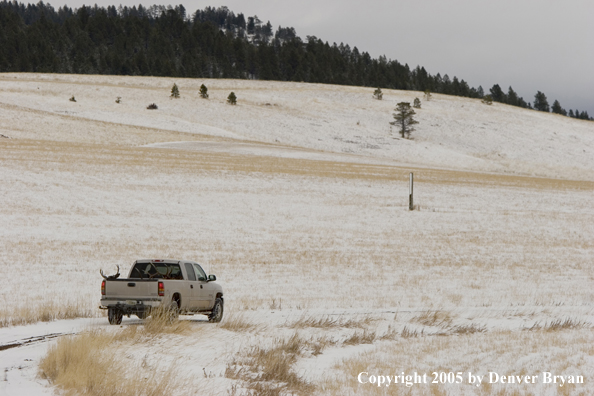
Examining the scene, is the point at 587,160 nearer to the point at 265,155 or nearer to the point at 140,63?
the point at 265,155

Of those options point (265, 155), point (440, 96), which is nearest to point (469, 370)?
point (265, 155)

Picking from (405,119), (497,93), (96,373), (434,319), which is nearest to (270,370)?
(96,373)

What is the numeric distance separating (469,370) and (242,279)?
41.5 feet

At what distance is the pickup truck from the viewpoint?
1270 cm

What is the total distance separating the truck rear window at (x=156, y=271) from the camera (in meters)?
14.1

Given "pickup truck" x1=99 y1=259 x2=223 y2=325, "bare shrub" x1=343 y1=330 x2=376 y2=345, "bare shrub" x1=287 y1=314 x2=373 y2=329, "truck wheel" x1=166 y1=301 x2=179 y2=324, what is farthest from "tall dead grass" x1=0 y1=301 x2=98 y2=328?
"bare shrub" x1=343 y1=330 x2=376 y2=345

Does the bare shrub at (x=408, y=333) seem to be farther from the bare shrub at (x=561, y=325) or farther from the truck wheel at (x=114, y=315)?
the truck wheel at (x=114, y=315)

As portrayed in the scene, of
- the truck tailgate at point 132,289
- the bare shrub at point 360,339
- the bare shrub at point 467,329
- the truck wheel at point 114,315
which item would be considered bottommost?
the bare shrub at point 467,329

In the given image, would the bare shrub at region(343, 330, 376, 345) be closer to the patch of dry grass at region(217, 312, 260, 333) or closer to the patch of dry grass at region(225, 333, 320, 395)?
the patch of dry grass at region(225, 333, 320, 395)

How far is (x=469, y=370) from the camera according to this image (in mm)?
10352

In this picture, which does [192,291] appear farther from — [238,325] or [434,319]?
[434,319]

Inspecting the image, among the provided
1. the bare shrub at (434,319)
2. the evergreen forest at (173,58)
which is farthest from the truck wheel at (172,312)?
the evergreen forest at (173,58)

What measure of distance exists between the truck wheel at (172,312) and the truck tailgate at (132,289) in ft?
1.30

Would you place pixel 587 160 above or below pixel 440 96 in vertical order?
below
